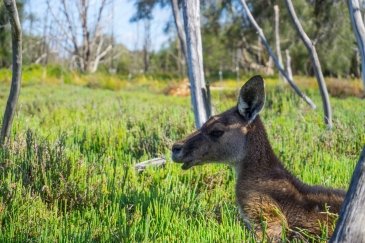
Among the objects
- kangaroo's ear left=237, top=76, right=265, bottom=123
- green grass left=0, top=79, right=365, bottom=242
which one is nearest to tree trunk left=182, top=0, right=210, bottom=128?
green grass left=0, top=79, right=365, bottom=242

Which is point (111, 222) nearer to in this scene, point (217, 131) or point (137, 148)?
point (217, 131)

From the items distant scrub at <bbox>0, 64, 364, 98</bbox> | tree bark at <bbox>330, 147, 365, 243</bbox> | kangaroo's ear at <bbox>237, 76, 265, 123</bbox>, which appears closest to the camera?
→ tree bark at <bbox>330, 147, 365, 243</bbox>

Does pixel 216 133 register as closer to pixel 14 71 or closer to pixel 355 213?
pixel 355 213

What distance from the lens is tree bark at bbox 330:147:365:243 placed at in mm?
2068

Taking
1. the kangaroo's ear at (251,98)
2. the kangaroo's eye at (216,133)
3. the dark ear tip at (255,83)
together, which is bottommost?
the kangaroo's eye at (216,133)

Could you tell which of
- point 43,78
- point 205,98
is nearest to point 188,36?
point 205,98

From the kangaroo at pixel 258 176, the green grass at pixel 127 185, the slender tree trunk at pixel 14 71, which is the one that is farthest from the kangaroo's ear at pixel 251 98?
the slender tree trunk at pixel 14 71

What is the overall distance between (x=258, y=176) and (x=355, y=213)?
140 cm

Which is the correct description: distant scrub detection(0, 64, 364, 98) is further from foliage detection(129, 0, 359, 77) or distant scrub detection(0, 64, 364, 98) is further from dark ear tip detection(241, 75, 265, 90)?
dark ear tip detection(241, 75, 265, 90)

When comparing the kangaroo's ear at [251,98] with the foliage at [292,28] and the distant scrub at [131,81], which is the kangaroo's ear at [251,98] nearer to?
the distant scrub at [131,81]

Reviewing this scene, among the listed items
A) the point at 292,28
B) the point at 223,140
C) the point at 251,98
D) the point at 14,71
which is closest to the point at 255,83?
the point at 251,98

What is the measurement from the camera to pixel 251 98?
3.56m

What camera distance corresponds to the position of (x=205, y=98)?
5.41 metres

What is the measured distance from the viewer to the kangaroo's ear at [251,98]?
11.3 ft
